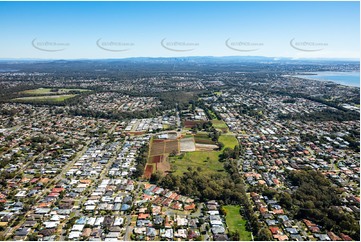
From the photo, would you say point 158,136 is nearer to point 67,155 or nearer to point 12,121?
point 67,155

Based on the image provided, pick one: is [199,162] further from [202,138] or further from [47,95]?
[47,95]

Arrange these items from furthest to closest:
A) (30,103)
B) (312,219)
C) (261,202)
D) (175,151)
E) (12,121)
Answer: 1. (30,103)
2. (12,121)
3. (175,151)
4. (261,202)
5. (312,219)

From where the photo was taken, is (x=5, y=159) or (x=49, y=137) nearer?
(x=5, y=159)

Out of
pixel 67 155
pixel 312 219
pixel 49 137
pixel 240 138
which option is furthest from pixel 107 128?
pixel 312 219

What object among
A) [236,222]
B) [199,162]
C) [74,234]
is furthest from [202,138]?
[74,234]

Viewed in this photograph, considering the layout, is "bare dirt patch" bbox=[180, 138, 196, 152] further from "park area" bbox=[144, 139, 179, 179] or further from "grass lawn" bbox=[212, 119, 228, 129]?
"grass lawn" bbox=[212, 119, 228, 129]

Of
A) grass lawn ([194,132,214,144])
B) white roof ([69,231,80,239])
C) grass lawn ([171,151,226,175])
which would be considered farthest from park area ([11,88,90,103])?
white roof ([69,231,80,239])
